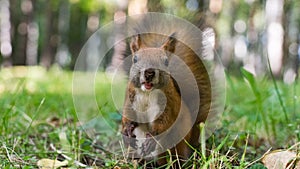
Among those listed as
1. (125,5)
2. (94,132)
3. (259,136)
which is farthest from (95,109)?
(125,5)

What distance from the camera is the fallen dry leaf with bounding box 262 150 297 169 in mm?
1435

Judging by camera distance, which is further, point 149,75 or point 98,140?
point 98,140

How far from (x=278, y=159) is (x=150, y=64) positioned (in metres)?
0.56

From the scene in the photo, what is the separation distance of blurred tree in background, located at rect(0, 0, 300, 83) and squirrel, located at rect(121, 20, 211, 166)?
25cm

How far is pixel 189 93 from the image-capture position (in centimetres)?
168

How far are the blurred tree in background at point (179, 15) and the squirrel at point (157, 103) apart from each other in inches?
9.8

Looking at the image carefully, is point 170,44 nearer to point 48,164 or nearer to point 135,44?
point 135,44

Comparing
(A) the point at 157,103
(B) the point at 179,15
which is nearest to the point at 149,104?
(A) the point at 157,103

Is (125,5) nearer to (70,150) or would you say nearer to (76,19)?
(70,150)

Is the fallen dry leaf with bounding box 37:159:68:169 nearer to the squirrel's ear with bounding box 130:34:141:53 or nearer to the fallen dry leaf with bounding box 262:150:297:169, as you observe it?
the squirrel's ear with bounding box 130:34:141:53

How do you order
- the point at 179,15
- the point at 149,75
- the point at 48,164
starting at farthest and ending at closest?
the point at 179,15
the point at 48,164
the point at 149,75

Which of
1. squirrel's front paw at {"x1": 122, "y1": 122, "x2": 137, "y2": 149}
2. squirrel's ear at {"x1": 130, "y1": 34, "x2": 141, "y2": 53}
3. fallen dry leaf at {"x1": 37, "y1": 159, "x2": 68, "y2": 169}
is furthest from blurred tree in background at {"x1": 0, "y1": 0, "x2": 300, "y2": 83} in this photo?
fallen dry leaf at {"x1": 37, "y1": 159, "x2": 68, "y2": 169}

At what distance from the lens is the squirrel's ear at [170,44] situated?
1621 mm

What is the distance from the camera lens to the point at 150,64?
1497 mm
